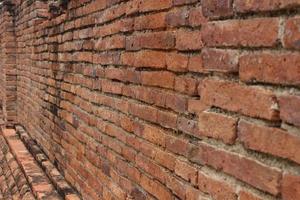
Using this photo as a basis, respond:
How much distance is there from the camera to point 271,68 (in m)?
1.10

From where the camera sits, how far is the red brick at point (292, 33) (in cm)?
103

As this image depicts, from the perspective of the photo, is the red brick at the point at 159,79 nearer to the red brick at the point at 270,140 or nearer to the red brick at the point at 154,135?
the red brick at the point at 154,135

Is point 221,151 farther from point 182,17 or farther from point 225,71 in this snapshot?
point 182,17

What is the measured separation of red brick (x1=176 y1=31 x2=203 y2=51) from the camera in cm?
179

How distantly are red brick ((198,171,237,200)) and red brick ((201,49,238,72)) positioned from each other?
0.31m

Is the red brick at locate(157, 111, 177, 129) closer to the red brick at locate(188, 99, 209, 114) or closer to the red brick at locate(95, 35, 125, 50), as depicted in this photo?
the red brick at locate(188, 99, 209, 114)

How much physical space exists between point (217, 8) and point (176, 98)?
2.35 ft

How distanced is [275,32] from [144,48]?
3.90ft

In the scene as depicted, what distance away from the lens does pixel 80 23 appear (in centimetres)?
338

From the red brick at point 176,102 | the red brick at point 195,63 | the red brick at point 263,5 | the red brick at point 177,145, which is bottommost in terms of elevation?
the red brick at point 177,145

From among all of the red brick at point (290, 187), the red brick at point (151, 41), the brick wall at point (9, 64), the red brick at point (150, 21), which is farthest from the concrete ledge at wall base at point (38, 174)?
the red brick at point (290, 187)

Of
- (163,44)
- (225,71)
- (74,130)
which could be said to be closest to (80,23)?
(74,130)

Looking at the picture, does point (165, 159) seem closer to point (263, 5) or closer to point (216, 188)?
point (216, 188)

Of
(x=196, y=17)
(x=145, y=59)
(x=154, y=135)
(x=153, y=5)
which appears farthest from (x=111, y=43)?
(x=196, y=17)
